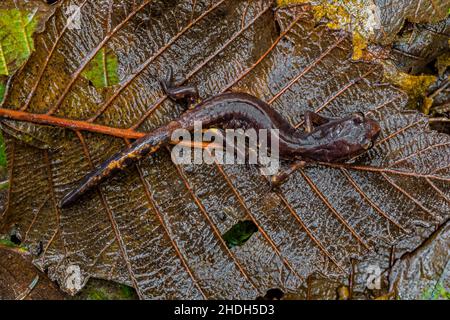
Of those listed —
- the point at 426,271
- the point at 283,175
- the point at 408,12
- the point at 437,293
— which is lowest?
the point at 437,293

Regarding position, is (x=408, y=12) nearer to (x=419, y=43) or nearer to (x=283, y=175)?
(x=419, y=43)

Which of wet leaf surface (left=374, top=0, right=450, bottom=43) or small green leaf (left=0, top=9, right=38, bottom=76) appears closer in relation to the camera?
small green leaf (left=0, top=9, right=38, bottom=76)

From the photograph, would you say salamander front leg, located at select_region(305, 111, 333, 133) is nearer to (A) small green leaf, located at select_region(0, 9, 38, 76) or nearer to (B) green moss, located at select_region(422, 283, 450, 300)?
(B) green moss, located at select_region(422, 283, 450, 300)

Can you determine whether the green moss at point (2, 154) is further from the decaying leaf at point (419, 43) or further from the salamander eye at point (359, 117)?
the decaying leaf at point (419, 43)

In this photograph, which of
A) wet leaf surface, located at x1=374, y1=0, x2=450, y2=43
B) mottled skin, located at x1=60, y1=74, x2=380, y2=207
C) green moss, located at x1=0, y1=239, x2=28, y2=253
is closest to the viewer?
mottled skin, located at x1=60, y1=74, x2=380, y2=207

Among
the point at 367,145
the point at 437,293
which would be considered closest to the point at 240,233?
the point at 367,145

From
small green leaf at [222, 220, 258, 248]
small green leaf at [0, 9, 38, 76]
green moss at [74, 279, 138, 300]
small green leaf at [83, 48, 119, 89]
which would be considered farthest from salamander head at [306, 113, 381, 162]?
small green leaf at [0, 9, 38, 76]

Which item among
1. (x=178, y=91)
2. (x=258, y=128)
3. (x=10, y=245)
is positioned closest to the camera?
(x=178, y=91)

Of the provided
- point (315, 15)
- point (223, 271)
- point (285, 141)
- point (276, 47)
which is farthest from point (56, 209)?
point (315, 15)
